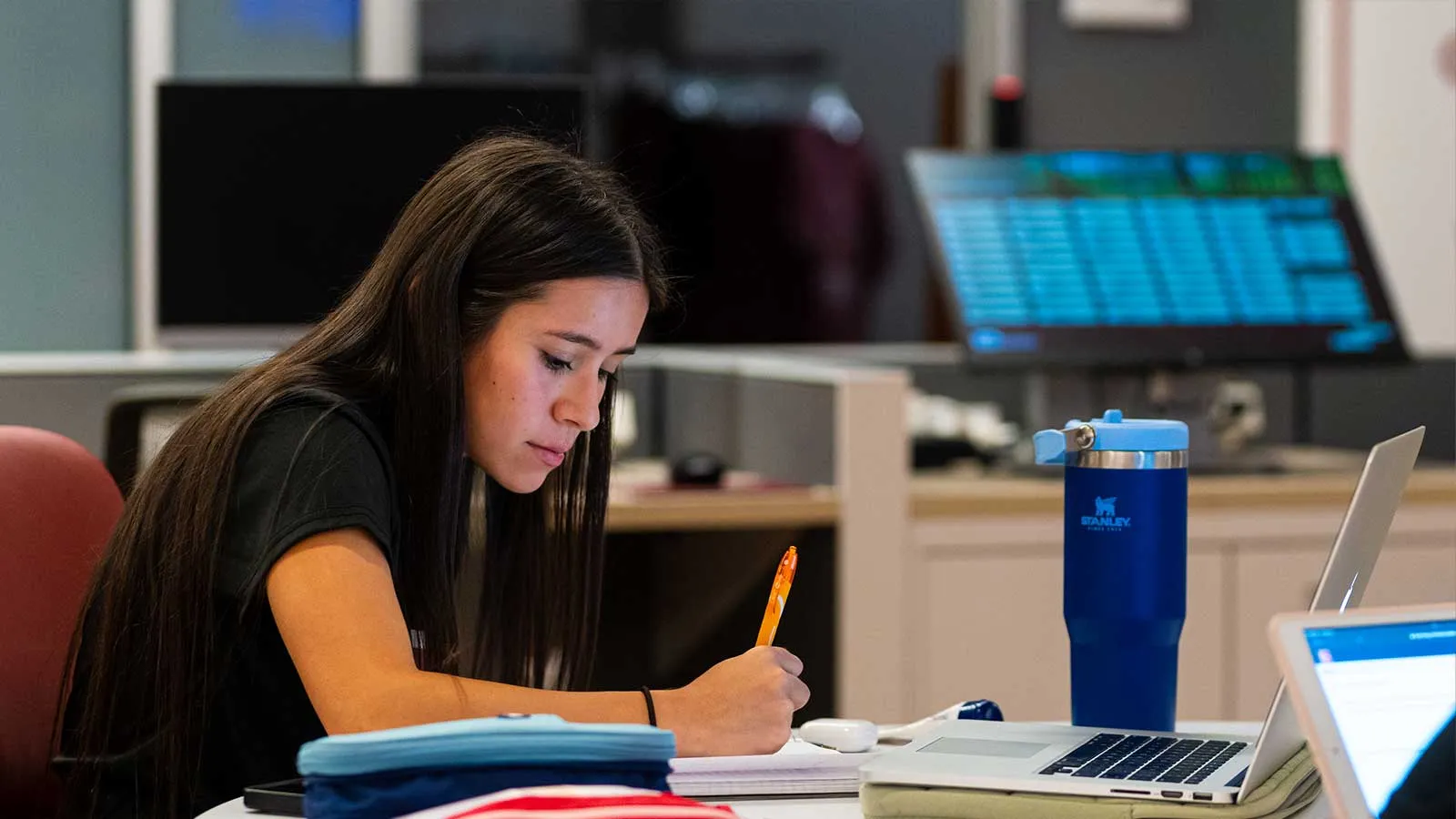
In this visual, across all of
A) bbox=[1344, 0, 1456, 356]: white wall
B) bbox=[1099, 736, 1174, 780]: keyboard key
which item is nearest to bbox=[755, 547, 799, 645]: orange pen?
bbox=[1099, 736, 1174, 780]: keyboard key

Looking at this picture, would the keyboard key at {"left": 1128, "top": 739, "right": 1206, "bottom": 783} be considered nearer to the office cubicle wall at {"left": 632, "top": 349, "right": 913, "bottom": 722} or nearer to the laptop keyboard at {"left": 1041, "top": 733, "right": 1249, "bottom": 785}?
the laptop keyboard at {"left": 1041, "top": 733, "right": 1249, "bottom": 785}

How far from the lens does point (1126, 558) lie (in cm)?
123

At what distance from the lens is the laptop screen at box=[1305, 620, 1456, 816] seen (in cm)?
88

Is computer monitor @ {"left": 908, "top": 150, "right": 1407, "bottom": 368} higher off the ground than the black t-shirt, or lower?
higher

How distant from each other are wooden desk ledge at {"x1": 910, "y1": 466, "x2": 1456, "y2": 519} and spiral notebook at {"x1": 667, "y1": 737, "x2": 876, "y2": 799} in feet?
4.54

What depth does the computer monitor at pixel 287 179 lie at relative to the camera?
287 centimetres

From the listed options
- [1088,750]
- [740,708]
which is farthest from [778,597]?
[1088,750]

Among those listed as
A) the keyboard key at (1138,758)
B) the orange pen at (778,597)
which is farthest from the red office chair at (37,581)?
the keyboard key at (1138,758)

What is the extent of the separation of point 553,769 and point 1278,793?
0.41 m

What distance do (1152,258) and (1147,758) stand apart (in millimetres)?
1778

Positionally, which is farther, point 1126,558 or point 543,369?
point 543,369

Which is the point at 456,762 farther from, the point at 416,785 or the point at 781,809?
the point at 781,809

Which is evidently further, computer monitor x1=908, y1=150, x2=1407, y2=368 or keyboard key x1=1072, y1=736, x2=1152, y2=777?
computer monitor x1=908, y1=150, x2=1407, y2=368

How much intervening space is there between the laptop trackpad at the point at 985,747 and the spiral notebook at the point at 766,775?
48mm
